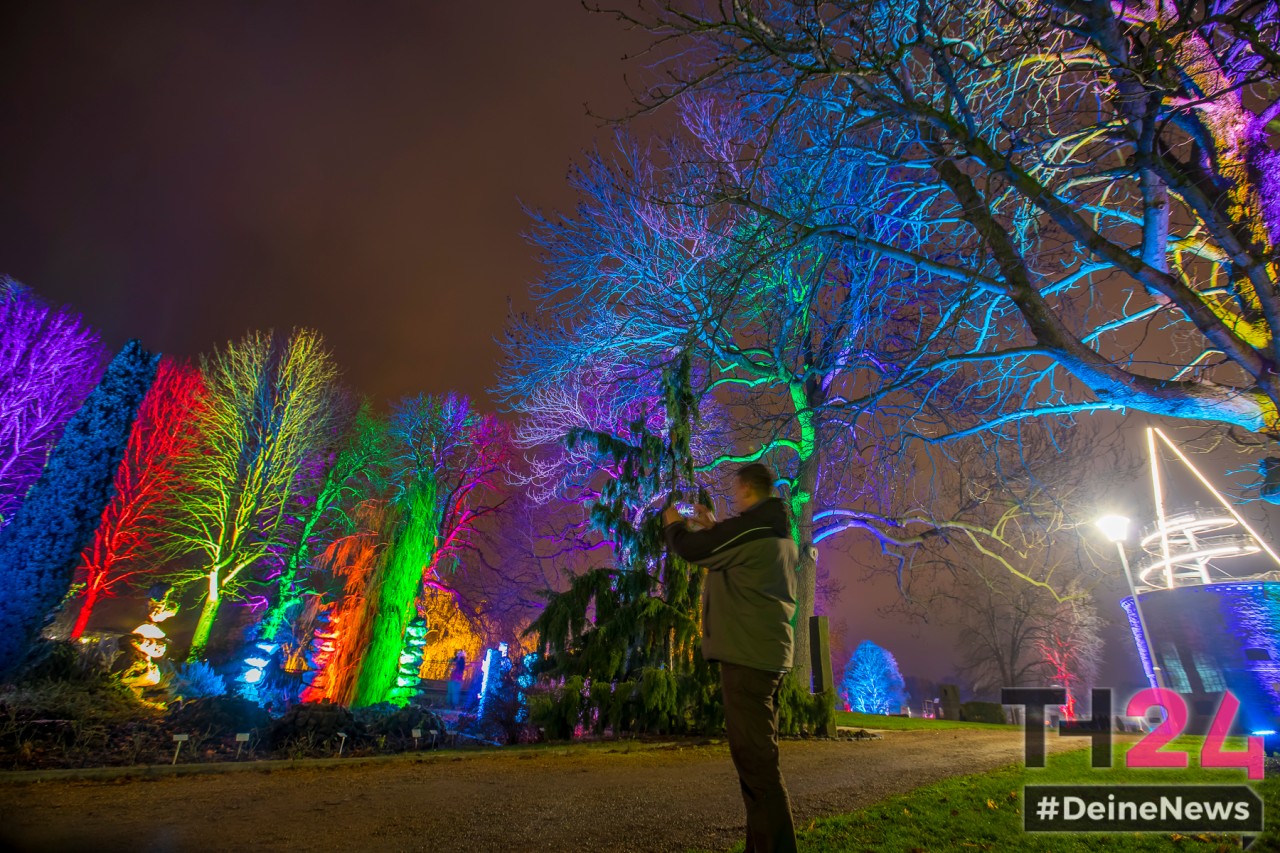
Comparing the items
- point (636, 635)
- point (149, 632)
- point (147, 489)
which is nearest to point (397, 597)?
point (149, 632)

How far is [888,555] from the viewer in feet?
45.6

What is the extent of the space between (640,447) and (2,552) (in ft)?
34.2

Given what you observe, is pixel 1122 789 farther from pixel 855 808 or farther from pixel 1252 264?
pixel 1252 264

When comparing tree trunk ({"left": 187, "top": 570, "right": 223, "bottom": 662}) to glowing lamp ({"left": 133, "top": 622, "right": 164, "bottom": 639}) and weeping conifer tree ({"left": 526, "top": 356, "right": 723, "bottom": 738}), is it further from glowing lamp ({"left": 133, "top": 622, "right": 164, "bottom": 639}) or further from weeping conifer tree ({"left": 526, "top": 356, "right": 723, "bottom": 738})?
weeping conifer tree ({"left": 526, "top": 356, "right": 723, "bottom": 738})

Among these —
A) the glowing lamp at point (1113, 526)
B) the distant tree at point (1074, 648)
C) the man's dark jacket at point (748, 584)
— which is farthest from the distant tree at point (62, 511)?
the distant tree at point (1074, 648)

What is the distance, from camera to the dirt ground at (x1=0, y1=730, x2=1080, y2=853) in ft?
11.3

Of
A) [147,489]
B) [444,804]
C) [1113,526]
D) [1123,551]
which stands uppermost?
[1113,526]

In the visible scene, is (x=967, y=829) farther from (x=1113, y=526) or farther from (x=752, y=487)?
(x=1113, y=526)

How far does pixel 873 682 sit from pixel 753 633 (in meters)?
46.3

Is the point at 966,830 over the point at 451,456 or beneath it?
beneath

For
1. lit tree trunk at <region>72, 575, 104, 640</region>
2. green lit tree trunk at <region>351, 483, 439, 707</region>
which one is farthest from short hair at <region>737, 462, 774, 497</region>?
lit tree trunk at <region>72, 575, 104, 640</region>

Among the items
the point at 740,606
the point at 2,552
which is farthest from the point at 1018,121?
the point at 2,552

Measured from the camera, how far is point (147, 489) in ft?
66.6

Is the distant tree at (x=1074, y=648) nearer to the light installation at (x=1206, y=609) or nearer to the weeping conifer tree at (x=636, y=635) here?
the light installation at (x=1206, y=609)
